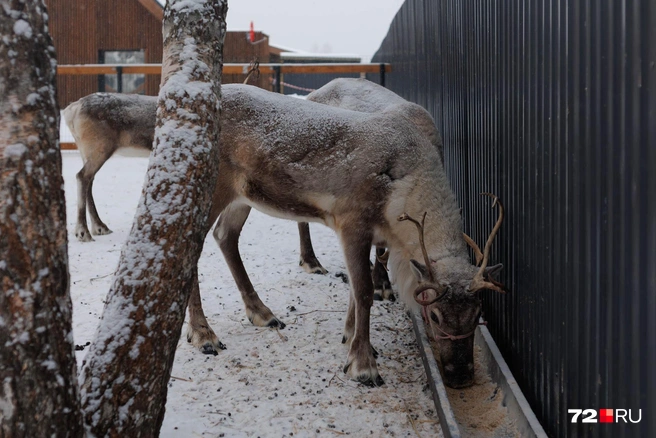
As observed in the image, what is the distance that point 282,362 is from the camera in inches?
167

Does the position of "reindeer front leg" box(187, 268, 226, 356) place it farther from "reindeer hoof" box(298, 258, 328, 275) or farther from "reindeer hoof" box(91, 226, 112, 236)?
"reindeer hoof" box(91, 226, 112, 236)

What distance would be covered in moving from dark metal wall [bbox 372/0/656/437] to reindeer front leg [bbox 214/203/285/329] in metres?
1.66

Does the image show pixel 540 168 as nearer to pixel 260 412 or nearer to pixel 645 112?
pixel 645 112

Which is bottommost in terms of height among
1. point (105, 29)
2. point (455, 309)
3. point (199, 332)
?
point (199, 332)

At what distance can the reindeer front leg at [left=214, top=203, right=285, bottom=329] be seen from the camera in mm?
4922

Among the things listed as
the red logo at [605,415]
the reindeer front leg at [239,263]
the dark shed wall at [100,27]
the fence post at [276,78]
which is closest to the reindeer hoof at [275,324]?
the reindeer front leg at [239,263]

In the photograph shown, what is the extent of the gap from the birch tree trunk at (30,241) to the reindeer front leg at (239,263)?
2941mm

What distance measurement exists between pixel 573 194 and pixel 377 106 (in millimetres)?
2962

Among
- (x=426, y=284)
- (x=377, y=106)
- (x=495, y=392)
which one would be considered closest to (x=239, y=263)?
(x=377, y=106)

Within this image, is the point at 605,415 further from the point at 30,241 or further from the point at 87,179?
the point at 87,179

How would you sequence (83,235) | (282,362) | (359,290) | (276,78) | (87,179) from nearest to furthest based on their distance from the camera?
(359,290)
(282,362)
(83,235)
(87,179)
(276,78)

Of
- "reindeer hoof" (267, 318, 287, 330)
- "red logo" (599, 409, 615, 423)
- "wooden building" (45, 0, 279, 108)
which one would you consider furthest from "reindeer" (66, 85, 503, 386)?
"wooden building" (45, 0, 279, 108)

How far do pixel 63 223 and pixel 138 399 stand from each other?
708mm

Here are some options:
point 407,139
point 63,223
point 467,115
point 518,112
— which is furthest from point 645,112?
point 467,115
